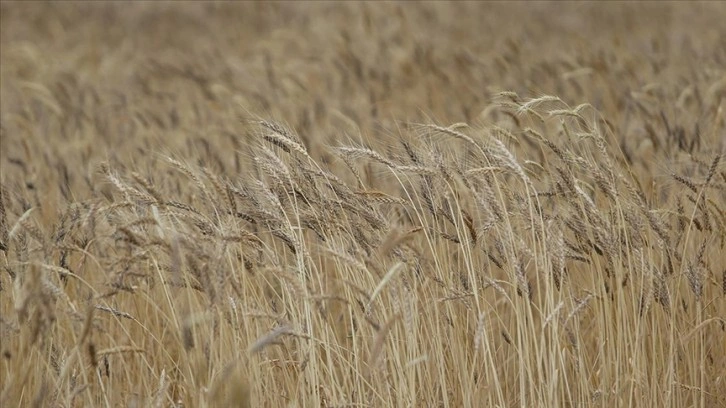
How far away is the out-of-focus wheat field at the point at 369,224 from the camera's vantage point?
2.62m

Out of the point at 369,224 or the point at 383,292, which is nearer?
the point at 369,224

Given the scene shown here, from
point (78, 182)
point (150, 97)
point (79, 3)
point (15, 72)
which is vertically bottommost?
point (78, 182)

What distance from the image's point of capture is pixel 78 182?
516 cm

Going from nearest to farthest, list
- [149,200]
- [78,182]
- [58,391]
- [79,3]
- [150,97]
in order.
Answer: [58,391] → [149,200] → [78,182] → [150,97] → [79,3]

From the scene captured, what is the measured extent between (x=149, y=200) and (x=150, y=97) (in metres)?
5.70

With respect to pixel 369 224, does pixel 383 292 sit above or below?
below

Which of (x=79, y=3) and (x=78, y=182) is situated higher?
(x=79, y=3)

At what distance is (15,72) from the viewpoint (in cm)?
945

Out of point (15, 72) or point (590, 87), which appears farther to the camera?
point (15, 72)

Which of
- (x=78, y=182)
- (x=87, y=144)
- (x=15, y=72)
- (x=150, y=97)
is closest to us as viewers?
(x=78, y=182)

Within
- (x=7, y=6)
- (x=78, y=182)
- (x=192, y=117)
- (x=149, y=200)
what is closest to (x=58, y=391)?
(x=149, y=200)

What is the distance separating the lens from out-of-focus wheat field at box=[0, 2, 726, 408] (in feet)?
8.58

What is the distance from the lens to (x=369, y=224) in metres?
2.96

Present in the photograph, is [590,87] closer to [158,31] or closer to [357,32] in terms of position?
[357,32]
